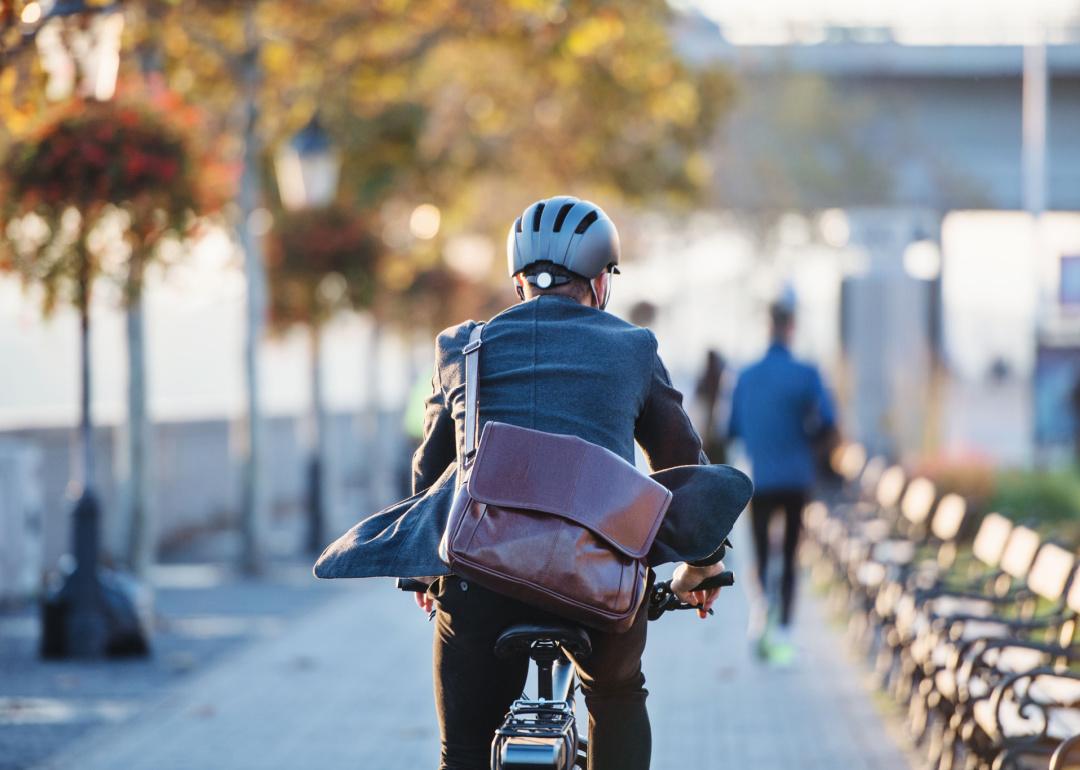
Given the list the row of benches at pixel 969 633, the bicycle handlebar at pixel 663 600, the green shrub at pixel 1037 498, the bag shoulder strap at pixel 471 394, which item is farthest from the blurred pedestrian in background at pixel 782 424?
the bag shoulder strap at pixel 471 394

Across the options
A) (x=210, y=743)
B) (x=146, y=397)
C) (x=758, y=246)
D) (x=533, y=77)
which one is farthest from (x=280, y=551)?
(x=758, y=246)

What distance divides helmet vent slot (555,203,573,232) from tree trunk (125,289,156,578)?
9.07m

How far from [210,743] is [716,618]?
5986 mm

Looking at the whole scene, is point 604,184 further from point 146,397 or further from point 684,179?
point 146,397

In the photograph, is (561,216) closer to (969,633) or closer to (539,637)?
(539,637)

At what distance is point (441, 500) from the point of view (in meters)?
4.46

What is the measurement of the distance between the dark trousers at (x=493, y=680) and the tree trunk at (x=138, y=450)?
9145 mm

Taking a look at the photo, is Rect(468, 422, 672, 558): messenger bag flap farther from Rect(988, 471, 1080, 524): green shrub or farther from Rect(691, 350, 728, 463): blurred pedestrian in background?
Rect(988, 471, 1080, 524): green shrub

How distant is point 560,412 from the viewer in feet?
14.5

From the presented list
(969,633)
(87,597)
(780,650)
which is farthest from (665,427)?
(87,597)

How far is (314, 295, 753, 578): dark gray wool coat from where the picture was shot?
437 cm

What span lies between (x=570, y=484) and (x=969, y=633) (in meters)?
5.05

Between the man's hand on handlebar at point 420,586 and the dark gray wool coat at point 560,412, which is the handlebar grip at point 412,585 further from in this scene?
the dark gray wool coat at point 560,412

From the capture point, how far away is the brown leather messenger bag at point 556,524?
13.7 ft
